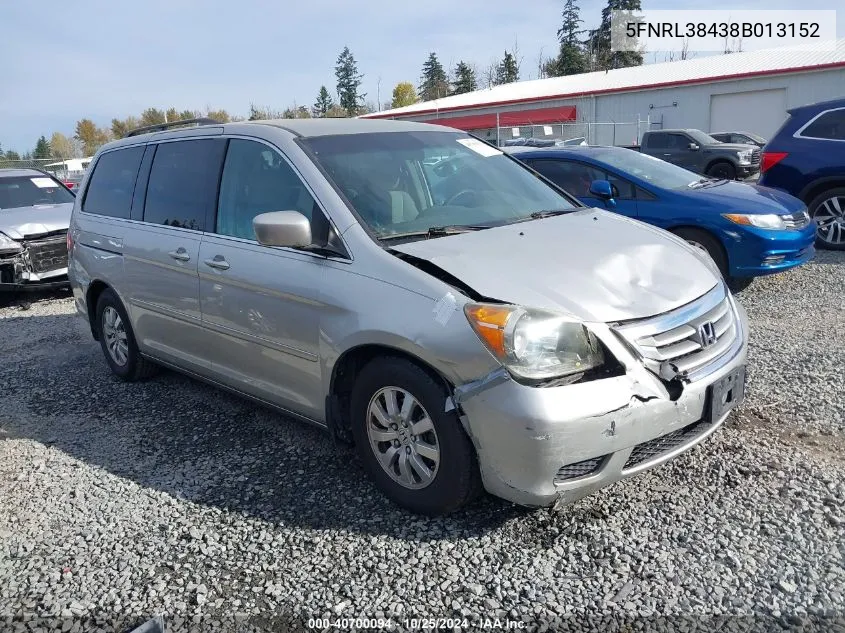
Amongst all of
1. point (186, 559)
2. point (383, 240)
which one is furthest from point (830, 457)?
point (186, 559)

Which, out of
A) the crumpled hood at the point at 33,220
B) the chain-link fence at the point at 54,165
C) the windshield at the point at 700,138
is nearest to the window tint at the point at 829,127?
the crumpled hood at the point at 33,220

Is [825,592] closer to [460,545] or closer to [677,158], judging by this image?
[460,545]

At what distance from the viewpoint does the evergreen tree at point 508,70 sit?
249ft

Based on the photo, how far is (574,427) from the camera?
2.71 metres

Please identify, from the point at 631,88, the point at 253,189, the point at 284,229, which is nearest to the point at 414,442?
the point at 284,229

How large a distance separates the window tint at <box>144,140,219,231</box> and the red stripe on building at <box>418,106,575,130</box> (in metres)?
36.0

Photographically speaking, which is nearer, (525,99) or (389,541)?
(389,541)

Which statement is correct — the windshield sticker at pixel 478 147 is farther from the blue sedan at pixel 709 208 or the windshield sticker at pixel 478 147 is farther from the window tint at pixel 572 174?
the window tint at pixel 572 174

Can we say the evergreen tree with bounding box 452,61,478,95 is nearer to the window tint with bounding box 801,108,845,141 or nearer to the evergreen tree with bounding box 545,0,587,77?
the evergreen tree with bounding box 545,0,587,77

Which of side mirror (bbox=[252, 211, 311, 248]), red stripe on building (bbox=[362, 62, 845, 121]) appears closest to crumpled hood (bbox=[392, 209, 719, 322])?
side mirror (bbox=[252, 211, 311, 248])

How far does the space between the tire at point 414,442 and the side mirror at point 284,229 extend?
0.71m

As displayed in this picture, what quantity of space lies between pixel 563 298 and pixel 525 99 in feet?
133

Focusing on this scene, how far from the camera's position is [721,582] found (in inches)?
106

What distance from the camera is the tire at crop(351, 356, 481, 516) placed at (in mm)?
2967
